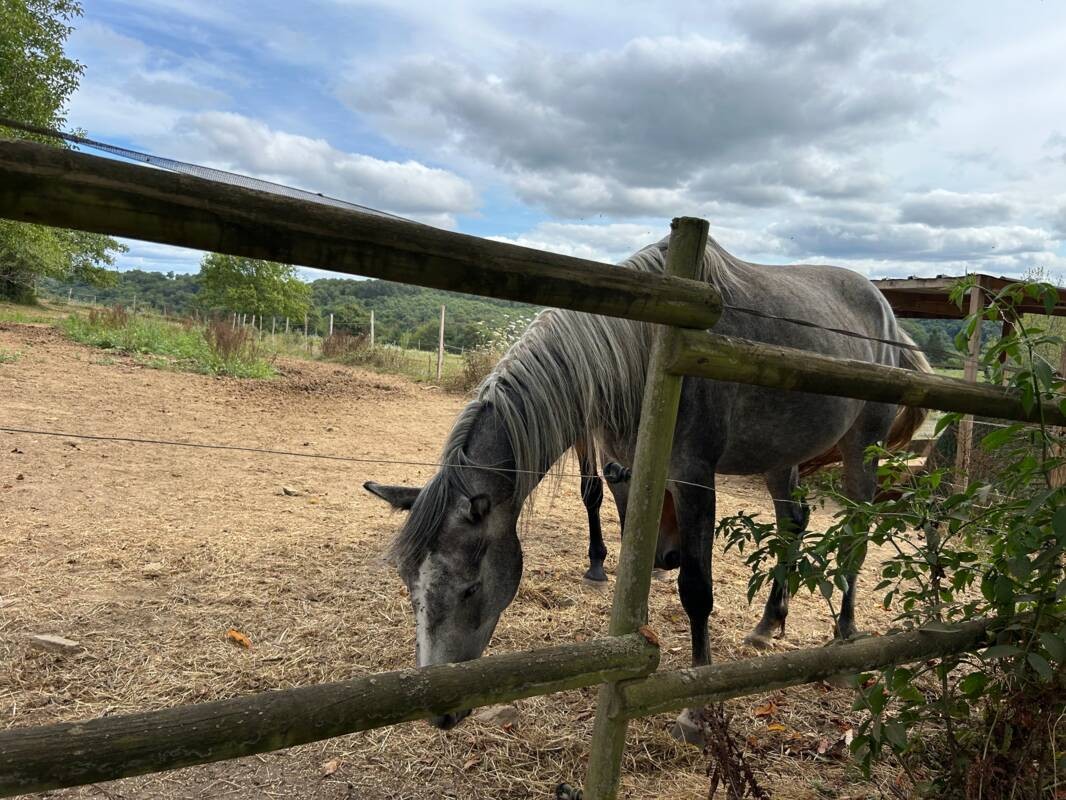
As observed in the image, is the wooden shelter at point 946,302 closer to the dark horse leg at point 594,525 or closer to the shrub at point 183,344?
the dark horse leg at point 594,525

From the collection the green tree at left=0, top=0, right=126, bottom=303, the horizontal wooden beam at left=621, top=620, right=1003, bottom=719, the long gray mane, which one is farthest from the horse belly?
the green tree at left=0, top=0, right=126, bottom=303

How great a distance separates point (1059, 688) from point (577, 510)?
4.74 metres

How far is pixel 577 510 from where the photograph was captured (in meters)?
6.43

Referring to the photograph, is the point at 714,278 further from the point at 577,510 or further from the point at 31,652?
the point at 577,510

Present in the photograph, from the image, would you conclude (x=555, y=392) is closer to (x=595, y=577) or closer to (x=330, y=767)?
(x=330, y=767)

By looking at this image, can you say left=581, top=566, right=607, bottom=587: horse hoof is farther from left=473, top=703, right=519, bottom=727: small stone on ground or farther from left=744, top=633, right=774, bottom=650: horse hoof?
left=473, top=703, right=519, bottom=727: small stone on ground

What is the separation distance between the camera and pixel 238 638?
126 inches

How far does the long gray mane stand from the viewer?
2338mm

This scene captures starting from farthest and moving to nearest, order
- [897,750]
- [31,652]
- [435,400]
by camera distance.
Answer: [435,400], [31,652], [897,750]

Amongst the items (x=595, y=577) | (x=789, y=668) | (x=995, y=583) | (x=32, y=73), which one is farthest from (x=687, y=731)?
(x=32, y=73)

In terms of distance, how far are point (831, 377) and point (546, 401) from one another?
1064 mm

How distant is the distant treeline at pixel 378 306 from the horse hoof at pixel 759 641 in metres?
2.36

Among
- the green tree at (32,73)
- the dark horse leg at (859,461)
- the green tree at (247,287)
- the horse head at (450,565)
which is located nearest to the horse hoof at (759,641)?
the dark horse leg at (859,461)

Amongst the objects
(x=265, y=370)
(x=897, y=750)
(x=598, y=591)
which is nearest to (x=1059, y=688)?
(x=897, y=750)
